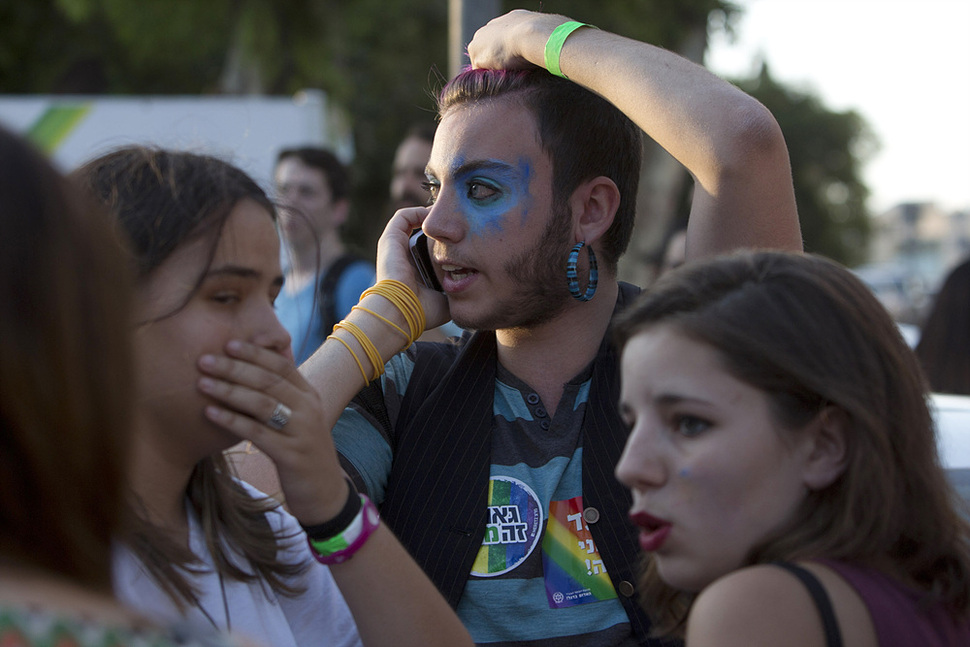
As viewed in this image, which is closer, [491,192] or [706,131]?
[706,131]

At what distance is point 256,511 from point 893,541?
1.18 metres

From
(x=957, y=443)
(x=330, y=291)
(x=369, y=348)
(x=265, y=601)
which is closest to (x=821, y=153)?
(x=330, y=291)

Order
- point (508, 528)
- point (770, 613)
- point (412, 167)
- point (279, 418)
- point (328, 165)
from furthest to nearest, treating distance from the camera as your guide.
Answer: point (328, 165) < point (412, 167) < point (508, 528) < point (279, 418) < point (770, 613)

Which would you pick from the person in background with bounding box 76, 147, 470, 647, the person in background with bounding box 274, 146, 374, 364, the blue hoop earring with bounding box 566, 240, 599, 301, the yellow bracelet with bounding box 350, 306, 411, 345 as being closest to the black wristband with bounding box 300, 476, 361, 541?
the person in background with bounding box 76, 147, 470, 647

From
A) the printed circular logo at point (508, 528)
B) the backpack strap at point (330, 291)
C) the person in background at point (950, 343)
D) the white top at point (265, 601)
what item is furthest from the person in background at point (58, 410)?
the person in background at point (950, 343)

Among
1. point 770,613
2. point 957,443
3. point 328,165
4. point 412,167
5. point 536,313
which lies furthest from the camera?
point 328,165

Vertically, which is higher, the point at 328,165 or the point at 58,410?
the point at 328,165

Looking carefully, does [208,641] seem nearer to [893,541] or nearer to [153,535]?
[153,535]

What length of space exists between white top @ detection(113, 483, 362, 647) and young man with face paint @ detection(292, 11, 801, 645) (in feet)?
1.12

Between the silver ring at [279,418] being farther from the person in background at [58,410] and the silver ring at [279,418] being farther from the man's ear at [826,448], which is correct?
the man's ear at [826,448]

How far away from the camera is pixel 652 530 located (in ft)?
5.26

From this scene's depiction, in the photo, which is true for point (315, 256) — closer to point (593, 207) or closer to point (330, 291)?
point (330, 291)

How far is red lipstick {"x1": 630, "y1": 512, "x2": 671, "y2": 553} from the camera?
5.14 feet

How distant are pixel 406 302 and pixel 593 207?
57 centimetres
